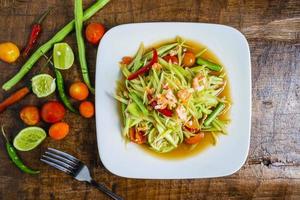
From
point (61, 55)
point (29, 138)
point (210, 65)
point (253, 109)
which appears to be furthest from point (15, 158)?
point (253, 109)

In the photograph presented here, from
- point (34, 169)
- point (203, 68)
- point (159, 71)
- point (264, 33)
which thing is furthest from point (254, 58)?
point (34, 169)

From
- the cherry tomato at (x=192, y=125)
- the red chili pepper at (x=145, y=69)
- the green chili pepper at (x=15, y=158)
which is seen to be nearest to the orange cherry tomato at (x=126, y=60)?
the red chili pepper at (x=145, y=69)

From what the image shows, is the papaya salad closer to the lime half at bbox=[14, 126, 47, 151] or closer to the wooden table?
the wooden table

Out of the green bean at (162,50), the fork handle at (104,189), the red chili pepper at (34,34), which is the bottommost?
the fork handle at (104,189)

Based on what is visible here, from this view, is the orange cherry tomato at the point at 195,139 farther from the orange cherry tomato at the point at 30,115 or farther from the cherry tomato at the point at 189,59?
the orange cherry tomato at the point at 30,115

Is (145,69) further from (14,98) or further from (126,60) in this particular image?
(14,98)

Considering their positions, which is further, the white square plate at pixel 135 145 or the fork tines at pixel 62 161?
the fork tines at pixel 62 161

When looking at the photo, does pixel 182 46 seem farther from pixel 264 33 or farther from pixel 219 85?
pixel 264 33
